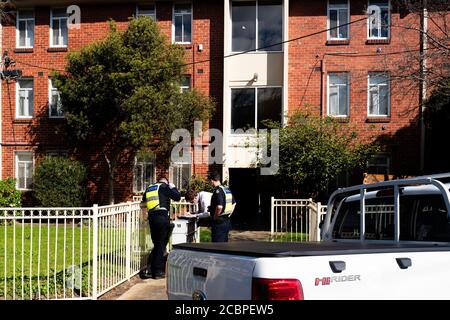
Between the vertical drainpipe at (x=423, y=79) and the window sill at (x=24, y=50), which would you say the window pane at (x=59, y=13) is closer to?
the window sill at (x=24, y=50)

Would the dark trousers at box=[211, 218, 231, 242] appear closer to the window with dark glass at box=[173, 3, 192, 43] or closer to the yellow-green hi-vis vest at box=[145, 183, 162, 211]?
the yellow-green hi-vis vest at box=[145, 183, 162, 211]

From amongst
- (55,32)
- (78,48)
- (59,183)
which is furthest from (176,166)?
(55,32)

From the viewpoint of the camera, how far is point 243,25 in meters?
19.8

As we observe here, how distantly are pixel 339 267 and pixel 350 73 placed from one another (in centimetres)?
1614

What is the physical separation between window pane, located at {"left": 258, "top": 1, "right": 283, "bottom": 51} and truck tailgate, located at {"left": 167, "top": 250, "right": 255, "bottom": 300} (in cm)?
1609

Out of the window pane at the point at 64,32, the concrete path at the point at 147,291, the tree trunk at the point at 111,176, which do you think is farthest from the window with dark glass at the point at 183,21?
the concrete path at the point at 147,291

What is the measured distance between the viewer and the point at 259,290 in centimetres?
324

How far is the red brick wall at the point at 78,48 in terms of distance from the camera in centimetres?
1991

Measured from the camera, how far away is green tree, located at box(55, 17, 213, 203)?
56.5ft

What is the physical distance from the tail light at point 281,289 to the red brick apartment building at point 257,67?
15738 mm

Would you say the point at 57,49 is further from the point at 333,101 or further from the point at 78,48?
the point at 333,101

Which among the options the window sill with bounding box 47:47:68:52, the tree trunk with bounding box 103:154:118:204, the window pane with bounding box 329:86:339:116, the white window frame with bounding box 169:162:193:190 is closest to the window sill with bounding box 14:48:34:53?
the window sill with bounding box 47:47:68:52

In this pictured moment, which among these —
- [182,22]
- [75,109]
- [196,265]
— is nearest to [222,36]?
[182,22]

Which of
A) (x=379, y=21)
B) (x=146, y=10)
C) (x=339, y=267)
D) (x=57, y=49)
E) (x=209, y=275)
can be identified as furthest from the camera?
(x=57, y=49)
